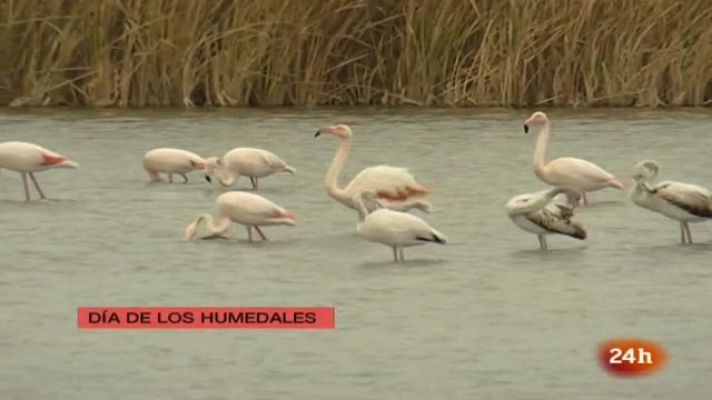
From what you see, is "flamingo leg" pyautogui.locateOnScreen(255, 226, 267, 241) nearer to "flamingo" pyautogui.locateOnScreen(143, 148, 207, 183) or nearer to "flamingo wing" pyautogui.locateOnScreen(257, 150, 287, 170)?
"flamingo wing" pyautogui.locateOnScreen(257, 150, 287, 170)

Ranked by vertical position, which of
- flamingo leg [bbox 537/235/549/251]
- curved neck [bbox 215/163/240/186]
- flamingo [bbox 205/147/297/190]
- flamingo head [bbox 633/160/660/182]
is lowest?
curved neck [bbox 215/163/240/186]

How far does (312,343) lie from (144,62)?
842 centimetres

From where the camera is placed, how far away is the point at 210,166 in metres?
12.1

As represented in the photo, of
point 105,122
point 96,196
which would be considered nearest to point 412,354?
point 96,196

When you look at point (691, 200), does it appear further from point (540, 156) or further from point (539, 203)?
point (540, 156)

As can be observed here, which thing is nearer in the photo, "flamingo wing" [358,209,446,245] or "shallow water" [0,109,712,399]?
"shallow water" [0,109,712,399]

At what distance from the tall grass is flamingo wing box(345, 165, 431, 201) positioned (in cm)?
501

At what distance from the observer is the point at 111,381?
6.80 metres

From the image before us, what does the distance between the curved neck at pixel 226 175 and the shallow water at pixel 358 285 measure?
13cm

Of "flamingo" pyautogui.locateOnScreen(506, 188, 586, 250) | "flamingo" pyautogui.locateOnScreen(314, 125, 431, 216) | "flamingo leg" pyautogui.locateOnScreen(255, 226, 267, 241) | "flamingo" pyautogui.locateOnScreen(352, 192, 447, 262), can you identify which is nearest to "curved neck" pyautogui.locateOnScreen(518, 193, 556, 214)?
"flamingo" pyautogui.locateOnScreen(506, 188, 586, 250)

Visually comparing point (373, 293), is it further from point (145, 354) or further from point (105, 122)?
point (105, 122)

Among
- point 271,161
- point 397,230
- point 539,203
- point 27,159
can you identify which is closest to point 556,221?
point 539,203

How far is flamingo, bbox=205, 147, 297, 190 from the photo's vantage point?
1191 centimetres

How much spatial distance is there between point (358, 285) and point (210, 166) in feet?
11.6
